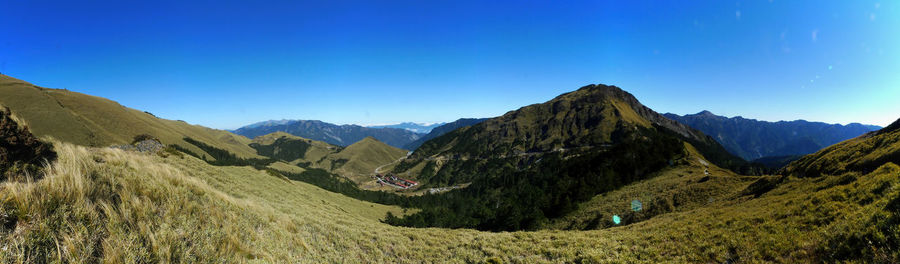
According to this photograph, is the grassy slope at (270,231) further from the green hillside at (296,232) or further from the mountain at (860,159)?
the mountain at (860,159)

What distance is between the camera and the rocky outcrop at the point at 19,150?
8.79 m

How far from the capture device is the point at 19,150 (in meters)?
9.59

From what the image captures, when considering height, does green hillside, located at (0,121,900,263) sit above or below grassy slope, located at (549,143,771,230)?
above

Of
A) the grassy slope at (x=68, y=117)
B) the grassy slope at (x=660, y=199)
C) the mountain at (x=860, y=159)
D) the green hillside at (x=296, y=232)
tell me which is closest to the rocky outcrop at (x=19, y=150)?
the green hillside at (x=296, y=232)

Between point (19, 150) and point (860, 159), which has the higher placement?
point (19, 150)

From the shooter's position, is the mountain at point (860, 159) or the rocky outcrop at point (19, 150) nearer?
the rocky outcrop at point (19, 150)

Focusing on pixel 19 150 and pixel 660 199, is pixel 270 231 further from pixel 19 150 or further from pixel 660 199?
pixel 660 199

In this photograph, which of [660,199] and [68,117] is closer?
[660,199]

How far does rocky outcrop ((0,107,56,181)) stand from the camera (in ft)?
28.8

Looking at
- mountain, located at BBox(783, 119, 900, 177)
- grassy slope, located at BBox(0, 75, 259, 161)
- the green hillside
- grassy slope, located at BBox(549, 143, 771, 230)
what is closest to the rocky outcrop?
the green hillside

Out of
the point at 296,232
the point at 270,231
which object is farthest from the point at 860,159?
the point at 270,231

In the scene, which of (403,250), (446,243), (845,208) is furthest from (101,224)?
(845,208)

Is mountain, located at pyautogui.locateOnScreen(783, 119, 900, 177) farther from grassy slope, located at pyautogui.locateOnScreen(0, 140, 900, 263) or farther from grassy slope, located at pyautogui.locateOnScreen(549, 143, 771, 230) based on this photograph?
grassy slope, located at pyautogui.locateOnScreen(549, 143, 771, 230)

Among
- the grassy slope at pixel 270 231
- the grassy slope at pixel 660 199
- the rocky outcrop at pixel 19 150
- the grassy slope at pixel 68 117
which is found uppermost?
the grassy slope at pixel 68 117
